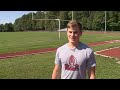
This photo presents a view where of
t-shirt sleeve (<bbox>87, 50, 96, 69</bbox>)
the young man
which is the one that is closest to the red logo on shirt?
the young man

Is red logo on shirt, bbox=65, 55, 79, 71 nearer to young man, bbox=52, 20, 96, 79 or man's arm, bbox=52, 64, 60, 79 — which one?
young man, bbox=52, 20, 96, 79

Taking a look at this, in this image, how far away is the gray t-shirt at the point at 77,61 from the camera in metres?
2.33

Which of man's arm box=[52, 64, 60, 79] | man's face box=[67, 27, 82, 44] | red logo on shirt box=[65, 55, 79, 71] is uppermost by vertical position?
man's face box=[67, 27, 82, 44]

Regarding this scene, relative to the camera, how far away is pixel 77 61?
2.32m

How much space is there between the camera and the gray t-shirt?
233 centimetres

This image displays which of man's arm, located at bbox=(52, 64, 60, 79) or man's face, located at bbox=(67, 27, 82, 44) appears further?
man's arm, located at bbox=(52, 64, 60, 79)

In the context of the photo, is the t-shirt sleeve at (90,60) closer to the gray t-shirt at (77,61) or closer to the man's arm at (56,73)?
the gray t-shirt at (77,61)

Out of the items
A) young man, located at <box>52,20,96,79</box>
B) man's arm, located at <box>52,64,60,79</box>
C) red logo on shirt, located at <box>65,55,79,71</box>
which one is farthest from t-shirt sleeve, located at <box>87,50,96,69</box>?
man's arm, located at <box>52,64,60,79</box>

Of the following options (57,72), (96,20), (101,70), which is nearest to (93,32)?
(96,20)

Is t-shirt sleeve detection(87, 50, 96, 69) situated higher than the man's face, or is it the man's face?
the man's face

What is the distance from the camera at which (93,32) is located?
4659 cm

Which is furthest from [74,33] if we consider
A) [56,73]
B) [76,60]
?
[56,73]
